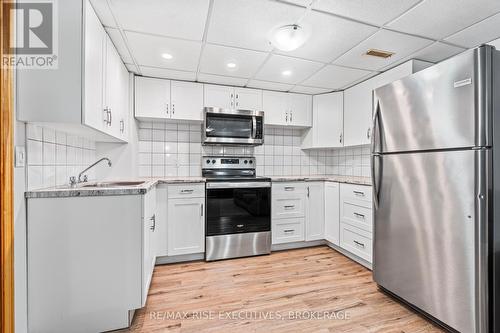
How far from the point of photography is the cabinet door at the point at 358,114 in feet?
9.20

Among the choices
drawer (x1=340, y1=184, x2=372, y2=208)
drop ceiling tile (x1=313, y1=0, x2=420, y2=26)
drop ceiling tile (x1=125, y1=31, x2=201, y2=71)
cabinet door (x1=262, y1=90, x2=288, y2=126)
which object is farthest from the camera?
cabinet door (x1=262, y1=90, x2=288, y2=126)

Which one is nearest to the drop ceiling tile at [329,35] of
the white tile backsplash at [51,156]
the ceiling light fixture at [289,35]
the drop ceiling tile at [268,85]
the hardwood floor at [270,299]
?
the ceiling light fixture at [289,35]

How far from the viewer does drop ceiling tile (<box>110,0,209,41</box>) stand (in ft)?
5.15

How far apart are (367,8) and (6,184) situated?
2.38m

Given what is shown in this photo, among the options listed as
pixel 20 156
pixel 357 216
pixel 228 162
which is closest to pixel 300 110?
pixel 228 162

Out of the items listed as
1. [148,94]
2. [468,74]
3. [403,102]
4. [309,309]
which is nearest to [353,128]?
[403,102]

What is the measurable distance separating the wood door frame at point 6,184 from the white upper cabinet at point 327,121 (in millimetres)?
3141

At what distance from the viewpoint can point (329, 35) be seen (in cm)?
191

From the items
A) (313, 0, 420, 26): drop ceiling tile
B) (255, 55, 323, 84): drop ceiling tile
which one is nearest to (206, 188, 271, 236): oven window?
(255, 55, 323, 84): drop ceiling tile

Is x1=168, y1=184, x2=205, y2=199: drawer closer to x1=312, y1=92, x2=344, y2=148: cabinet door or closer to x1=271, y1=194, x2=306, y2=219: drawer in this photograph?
x1=271, y1=194, x2=306, y2=219: drawer

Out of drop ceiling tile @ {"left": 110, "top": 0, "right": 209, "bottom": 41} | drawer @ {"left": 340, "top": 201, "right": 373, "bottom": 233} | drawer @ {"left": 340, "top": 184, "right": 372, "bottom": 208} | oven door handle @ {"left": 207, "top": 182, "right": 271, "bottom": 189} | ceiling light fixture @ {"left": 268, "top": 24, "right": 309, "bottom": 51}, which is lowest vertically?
drawer @ {"left": 340, "top": 201, "right": 373, "bottom": 233}

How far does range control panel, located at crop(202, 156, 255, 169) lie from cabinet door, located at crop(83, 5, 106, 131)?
1.49 meters

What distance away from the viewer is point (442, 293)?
4.92ft

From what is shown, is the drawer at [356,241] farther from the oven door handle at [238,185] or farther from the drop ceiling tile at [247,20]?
the drop ceiling tile at [247,20]
